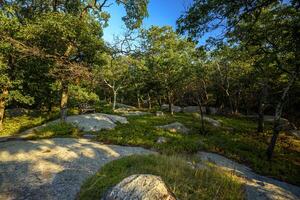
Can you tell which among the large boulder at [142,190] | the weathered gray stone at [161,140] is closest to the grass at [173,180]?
the large boulder at [142,190]

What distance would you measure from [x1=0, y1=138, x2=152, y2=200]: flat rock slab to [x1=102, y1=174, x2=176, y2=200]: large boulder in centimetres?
223

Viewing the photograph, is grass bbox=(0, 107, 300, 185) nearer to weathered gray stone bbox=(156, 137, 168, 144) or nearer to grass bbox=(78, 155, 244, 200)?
weathered gray stone bbox=(156, 137, 168, 144)

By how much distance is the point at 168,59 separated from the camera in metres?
36.3

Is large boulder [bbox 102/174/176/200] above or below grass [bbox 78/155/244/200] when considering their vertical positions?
above

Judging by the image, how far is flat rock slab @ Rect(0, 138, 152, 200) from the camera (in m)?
7.20

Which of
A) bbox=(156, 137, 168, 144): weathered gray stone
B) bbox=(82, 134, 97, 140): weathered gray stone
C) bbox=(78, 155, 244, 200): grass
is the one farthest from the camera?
bbox=(82, 134, 97, 140): weathered gray stone

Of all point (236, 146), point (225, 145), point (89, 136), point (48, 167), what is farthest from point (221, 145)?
point (48, 167)

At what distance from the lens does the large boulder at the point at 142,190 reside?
16.8 ft

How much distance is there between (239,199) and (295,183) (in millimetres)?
6681

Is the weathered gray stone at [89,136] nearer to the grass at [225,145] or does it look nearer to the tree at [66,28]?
the grass at [225,145]

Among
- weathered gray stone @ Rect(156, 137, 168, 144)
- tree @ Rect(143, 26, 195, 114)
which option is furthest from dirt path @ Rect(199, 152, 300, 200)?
tree @ Rect(143, 26, 195, 114)

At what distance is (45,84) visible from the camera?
23406mm

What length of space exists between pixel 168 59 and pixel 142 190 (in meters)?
32.2

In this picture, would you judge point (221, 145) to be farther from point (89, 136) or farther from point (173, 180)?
point (173, 180)
